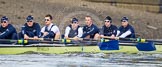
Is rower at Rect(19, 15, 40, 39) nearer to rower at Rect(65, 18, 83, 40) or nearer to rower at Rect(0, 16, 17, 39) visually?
rower at Rect(0, 16, 17, 39)

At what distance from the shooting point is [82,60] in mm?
23844

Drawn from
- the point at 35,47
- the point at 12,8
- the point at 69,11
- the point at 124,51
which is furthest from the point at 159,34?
the point at 35,47

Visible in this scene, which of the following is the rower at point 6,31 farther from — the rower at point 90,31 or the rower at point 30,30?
the rower at point 90,31

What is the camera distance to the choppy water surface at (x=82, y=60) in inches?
867

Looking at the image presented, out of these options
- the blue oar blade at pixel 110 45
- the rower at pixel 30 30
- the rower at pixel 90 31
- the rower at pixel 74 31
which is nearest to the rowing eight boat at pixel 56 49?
the blue oar blade at pixel 110 45

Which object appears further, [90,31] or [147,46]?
[90,31]

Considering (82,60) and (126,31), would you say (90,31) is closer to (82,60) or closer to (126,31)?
(126,31)

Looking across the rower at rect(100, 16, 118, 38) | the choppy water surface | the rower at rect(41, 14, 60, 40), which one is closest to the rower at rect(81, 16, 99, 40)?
the rower at rect(100, 16, 118, 38)

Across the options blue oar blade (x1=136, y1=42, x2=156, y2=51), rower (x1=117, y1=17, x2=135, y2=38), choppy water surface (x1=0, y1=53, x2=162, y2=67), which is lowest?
choppy water surface (x1=0, y1=53, x2=162, y2=67)

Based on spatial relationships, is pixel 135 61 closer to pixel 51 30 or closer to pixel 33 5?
pixel 51 30

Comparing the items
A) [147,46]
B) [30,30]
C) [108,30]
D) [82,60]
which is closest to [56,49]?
[30,30]

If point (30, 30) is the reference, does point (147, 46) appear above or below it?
below

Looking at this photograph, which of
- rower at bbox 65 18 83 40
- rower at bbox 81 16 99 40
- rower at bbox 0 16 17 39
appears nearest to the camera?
rower at bbox 0 16 17 39

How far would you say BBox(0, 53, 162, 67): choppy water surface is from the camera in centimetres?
2202
